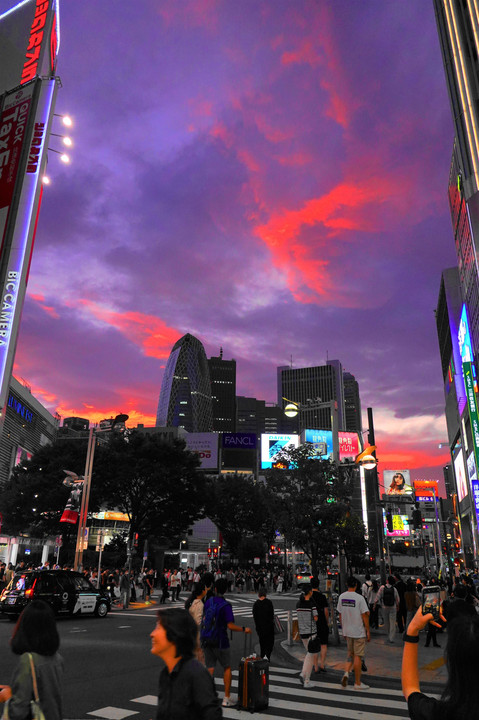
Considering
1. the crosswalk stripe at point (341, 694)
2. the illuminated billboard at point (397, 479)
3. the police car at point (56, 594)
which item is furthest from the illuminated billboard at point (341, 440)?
the crosswalk stripe at point (341, 694)

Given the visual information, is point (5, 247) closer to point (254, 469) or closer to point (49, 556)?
point (49, 556)

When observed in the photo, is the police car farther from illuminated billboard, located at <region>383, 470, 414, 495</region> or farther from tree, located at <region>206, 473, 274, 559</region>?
illuminated billboard, located at <region>383, 470, 414, 495</region>

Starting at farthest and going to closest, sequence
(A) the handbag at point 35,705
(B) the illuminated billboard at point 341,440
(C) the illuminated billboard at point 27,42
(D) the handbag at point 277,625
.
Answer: (B) the illuminated billboard at point 341,440 → (C) the illuminated billboard at point 27,42 → (D) the handbag at point 277,625 → (A) the handbag at point 35,705

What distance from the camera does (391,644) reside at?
14.9 meters

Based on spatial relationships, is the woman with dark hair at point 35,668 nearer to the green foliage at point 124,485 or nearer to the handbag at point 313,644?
the handbag at point 313,644

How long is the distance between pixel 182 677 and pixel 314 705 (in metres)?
6.47

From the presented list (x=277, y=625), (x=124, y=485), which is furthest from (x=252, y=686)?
(x=124, y=485)

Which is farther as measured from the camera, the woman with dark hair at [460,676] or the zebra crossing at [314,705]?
the zebra crossing at [314,705]

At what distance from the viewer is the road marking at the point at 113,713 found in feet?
24.1

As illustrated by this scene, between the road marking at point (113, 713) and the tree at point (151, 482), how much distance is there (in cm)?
3585

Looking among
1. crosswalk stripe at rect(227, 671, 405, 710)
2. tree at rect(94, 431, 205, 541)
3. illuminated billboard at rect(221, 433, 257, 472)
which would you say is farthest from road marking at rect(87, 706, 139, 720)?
illuminated billboard at rect(221, 433, 257, 472)

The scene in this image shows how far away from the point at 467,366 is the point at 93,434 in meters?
38.7

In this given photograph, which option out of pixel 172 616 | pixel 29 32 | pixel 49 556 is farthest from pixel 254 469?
pixel 172 616

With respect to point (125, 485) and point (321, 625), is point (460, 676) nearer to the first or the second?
point (321, 625)
